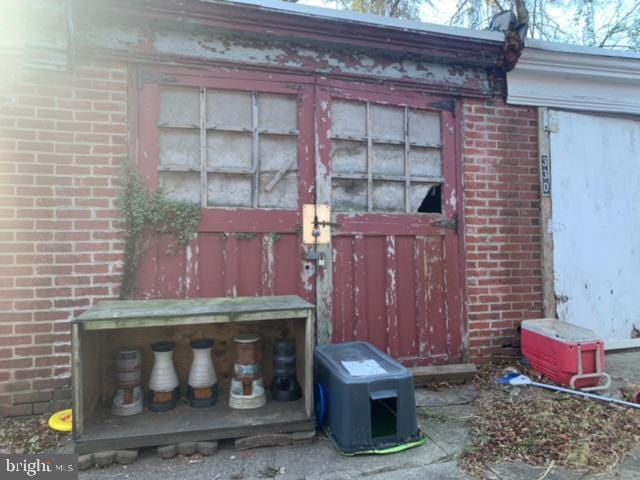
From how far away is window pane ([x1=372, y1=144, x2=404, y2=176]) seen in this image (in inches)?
145

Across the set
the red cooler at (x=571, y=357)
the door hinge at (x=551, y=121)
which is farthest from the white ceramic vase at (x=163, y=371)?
the door hinge at (x=551, y=121)

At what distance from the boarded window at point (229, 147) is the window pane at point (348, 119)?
35 cm

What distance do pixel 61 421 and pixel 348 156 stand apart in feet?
9.48

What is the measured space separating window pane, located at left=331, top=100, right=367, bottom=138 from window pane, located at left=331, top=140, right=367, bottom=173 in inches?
3.1

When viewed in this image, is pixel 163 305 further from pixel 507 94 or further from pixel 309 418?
pixel 507 94

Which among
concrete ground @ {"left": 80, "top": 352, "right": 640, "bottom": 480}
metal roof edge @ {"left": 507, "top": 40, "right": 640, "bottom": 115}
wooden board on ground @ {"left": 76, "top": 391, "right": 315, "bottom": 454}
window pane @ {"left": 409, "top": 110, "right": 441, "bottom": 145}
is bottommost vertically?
concrete ground @ {"left": 80, "top": 352, "right": 640, "bottom": 480}

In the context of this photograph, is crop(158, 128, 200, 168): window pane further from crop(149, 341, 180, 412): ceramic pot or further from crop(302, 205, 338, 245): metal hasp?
crop(149, 341, 180, 412): ceramic pot

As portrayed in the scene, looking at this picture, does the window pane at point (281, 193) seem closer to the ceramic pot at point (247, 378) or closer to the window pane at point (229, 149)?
the window pane at point (229, 149)

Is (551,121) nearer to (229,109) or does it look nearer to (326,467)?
(229,109)

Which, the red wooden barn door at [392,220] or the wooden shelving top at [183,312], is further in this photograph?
the red wooden barn door at [392,220]

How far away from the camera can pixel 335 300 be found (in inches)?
138

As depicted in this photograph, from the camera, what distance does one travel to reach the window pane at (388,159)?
3.69m

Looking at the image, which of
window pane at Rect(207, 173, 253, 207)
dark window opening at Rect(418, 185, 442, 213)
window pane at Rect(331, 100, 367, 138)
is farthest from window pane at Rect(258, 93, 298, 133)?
dark window opening at Rect(418, 185, 442, 213)

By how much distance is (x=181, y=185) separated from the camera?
327 centimetres
